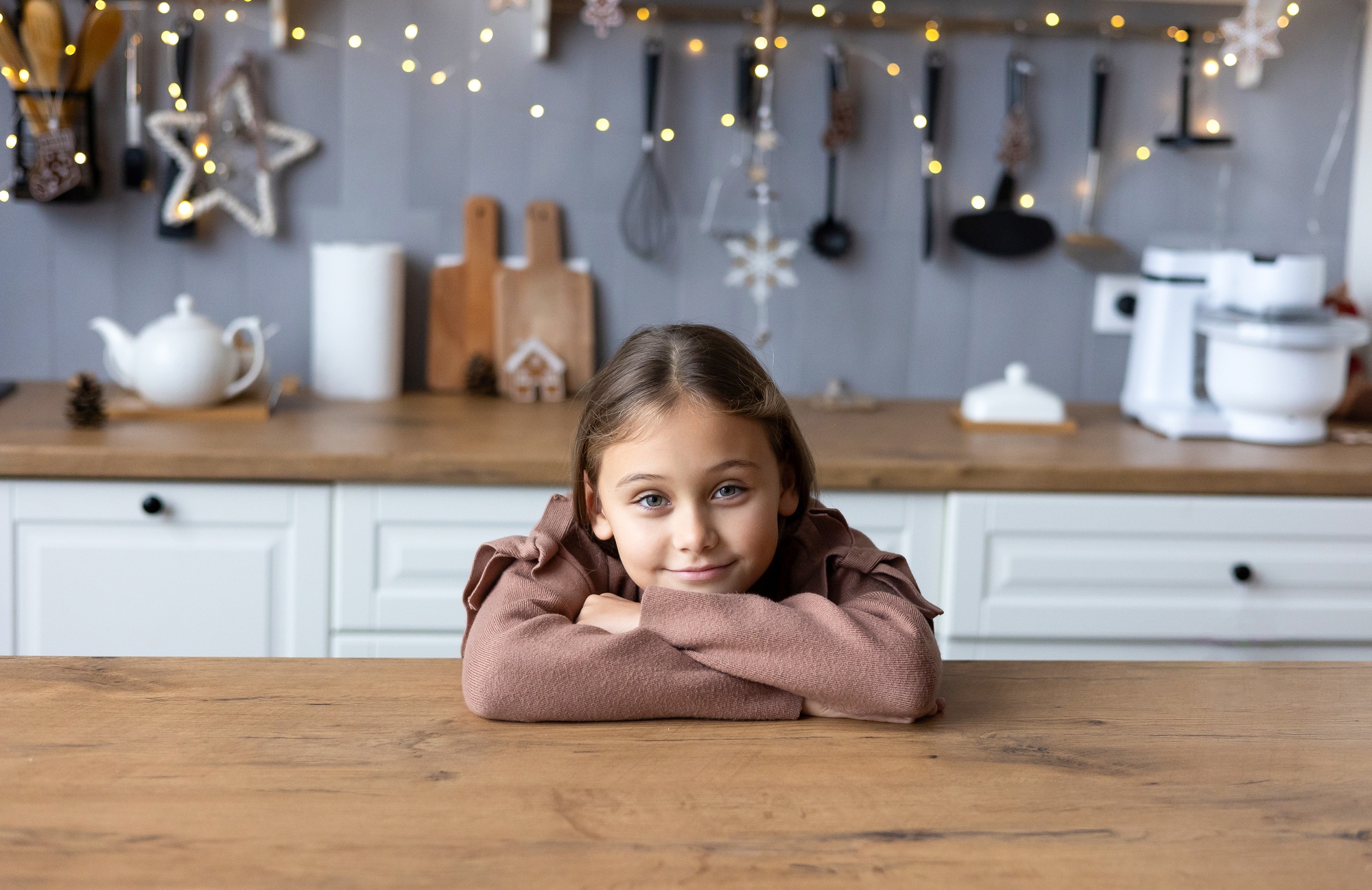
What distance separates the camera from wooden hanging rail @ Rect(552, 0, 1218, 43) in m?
2.19

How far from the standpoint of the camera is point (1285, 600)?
1.83 metres

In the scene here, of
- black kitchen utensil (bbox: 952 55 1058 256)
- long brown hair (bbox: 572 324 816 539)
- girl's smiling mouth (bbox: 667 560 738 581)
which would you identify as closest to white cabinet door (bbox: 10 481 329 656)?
long brown hair (bbox: 572 324 816 539)

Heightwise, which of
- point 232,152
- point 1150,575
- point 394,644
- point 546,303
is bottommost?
point 394,644

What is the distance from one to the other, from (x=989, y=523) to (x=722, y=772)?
1.11 m

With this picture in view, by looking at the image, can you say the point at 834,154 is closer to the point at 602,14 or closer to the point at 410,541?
the point at 602,14

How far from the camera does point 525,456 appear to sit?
173 cm

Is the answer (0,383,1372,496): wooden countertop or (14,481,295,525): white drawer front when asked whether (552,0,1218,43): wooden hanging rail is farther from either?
(14,481,295,525): white drawer front

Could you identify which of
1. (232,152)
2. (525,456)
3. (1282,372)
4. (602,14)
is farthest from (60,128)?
(1282,372)

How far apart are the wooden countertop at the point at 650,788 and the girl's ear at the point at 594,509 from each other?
0.19 metres

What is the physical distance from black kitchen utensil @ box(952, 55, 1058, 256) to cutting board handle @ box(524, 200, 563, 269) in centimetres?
69

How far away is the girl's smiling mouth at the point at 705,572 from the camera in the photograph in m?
0.97

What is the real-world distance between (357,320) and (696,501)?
131cm

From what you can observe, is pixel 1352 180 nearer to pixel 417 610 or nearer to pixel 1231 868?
pixel 417 610

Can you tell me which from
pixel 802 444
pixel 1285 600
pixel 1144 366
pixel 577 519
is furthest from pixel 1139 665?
pixel 1144 366
